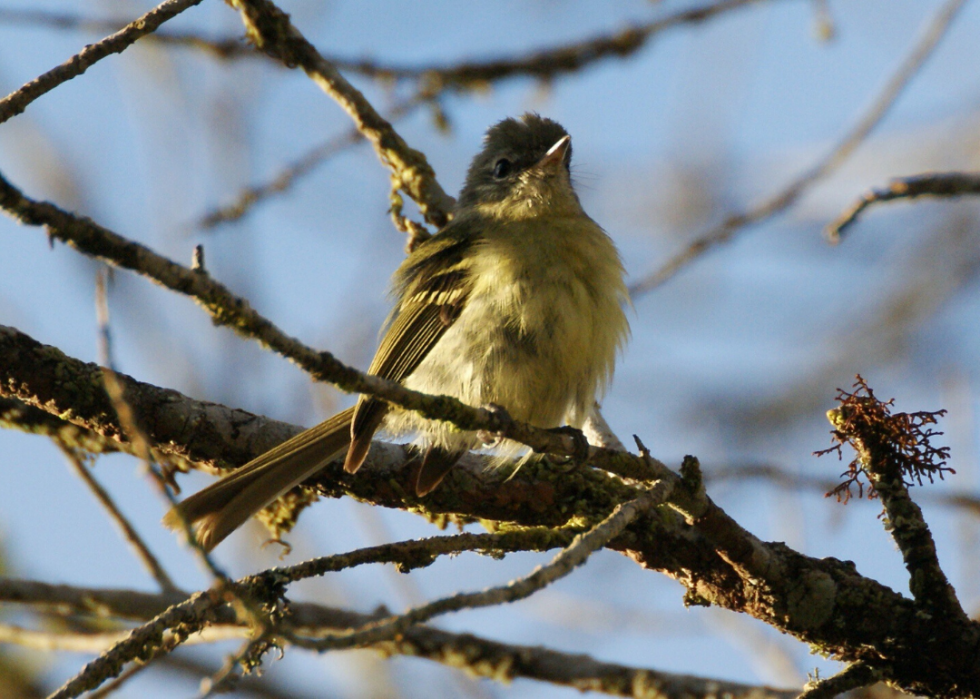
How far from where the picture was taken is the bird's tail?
322cm

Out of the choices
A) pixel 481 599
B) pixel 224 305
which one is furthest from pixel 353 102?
pixel 481 599

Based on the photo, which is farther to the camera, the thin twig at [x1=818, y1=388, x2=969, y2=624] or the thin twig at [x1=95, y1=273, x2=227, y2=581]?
the thin twig at [x1=818, y1=388, x2=969, y2=624]

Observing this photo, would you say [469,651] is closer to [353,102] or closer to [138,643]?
[138,643]

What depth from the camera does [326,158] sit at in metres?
4.44

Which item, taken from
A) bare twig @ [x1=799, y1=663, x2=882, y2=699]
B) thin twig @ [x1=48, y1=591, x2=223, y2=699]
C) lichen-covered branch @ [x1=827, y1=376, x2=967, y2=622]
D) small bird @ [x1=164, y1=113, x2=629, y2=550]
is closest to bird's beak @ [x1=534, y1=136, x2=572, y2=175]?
small bird @ [x1=164, y1=113, x2=629, y2=550]

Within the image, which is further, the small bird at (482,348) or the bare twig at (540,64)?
the bare twig at (540,64)

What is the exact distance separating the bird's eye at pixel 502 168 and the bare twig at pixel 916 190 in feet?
6.74

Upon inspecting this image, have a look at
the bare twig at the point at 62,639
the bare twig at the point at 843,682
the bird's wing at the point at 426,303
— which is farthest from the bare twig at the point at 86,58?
the bare twig at the point at 843,682

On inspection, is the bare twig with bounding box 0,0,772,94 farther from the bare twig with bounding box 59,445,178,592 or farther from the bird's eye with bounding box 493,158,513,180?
the bare twig with bounding box 59,445,178,592

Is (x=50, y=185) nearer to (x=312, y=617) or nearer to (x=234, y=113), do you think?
(x=234, y=113)

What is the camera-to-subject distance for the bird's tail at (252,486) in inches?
127

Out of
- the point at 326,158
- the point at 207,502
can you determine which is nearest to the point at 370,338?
the point at 326,158

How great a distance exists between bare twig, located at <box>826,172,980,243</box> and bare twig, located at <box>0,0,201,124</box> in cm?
200

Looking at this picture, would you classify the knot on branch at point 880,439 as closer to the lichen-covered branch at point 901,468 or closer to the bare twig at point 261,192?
the lichen-covered branch at point 901,468
